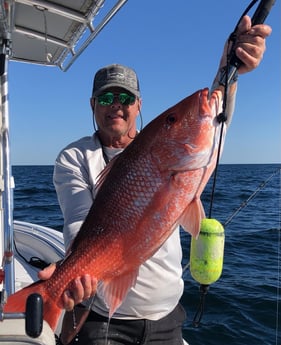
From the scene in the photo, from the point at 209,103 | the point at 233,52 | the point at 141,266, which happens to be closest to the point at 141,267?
the point at 141,266

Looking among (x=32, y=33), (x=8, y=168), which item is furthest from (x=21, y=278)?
(x=32, y=33)

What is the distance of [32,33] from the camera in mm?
4668

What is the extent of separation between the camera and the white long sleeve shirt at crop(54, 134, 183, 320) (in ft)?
7.72

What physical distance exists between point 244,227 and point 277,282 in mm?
5218

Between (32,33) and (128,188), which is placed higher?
(32,33)

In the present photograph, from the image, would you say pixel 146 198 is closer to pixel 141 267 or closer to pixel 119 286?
pixel 119 286

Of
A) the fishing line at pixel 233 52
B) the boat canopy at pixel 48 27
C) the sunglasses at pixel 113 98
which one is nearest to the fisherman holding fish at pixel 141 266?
the sunglasses at pixel 113 98

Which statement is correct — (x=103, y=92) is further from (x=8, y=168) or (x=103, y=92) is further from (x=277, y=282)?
(x=277, y=282)

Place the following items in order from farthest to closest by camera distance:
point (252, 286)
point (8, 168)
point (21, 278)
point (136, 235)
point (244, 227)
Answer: point (244, 227)
point (252, 286)
point (21, 278)
point (8, 168)
point (136, 235)

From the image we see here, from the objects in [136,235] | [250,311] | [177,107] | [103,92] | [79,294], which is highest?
[103,92]

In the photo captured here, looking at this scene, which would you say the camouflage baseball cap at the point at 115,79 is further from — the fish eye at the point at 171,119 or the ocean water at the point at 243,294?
the ocean water at the point at 243,294

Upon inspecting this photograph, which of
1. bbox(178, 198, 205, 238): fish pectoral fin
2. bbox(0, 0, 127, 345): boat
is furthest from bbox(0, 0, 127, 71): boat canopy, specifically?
bbox(178, 198, 205, 238): fish pectoral fin

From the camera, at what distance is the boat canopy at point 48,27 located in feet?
12.4

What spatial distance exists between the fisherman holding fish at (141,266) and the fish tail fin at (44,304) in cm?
32
